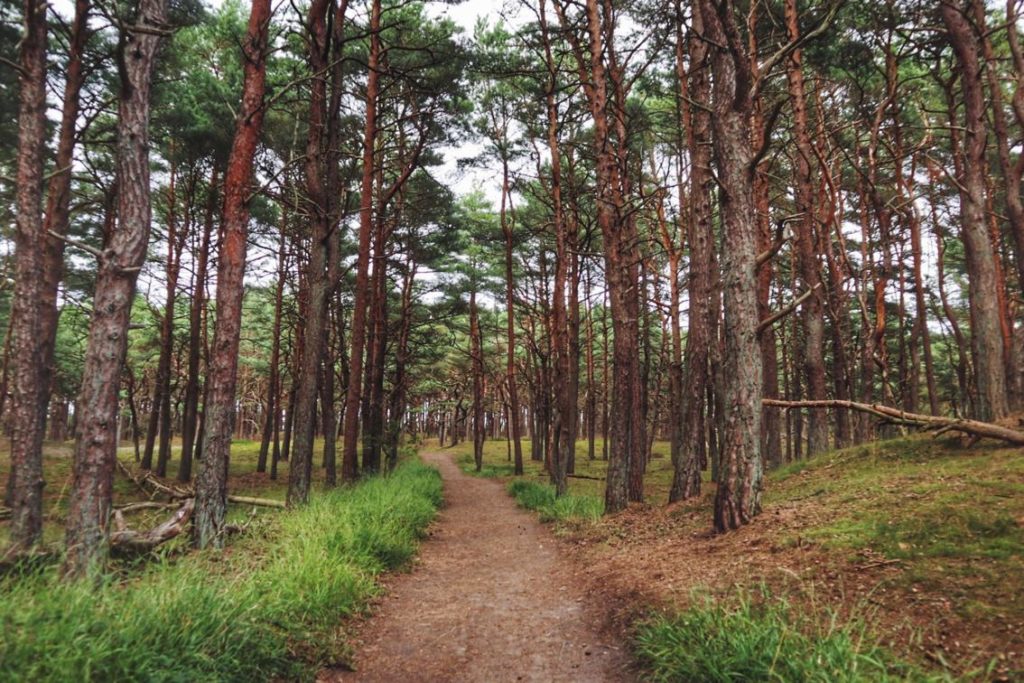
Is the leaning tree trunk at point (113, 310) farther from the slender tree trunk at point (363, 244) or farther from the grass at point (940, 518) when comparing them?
the grass at point (940, 518)

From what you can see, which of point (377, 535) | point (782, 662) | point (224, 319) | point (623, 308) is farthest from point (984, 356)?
point (224, 319)

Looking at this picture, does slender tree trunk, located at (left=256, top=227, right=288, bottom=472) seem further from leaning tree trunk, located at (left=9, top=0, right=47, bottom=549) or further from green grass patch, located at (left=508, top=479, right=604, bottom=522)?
green grass patch, located at (left=508, top=479, right=604, bottom=522)

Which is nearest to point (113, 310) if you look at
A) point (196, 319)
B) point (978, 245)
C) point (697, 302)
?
point (697, 302)

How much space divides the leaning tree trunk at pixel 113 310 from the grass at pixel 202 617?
0.89m

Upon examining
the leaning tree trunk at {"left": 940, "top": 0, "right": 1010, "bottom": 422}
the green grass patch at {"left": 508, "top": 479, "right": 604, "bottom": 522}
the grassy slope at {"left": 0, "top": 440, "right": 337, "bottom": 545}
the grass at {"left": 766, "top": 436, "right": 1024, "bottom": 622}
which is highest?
the leaning tree trunk at {"left": 940, "top": 0, "right": 1010, "bottom": 422}

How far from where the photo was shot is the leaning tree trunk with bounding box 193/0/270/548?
5.88 metres

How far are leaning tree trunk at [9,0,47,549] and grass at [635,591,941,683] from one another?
7.59 metres

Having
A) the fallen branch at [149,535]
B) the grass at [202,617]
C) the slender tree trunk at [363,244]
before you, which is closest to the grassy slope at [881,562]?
the grass at [202,617]

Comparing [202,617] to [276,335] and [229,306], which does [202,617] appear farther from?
[276,335]

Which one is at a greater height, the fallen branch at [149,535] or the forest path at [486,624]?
the fallen branch at [149,535]

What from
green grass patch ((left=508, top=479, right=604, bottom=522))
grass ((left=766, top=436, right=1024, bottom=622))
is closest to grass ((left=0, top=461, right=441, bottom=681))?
grass ((left=766, top=436, right=1024, bottom=622))

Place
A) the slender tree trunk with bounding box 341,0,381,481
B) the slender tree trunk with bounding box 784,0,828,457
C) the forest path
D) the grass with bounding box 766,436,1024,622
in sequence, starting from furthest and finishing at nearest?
1. the slender tree trunk with bounding box 341,0,381,481
2. the slender tree trunk with bounding box 784,0,828,457
3. the forest path
4. the grass with bounding box 766,436,1024,622

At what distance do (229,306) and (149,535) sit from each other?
271 cm

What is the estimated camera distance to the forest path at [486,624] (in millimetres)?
3604
